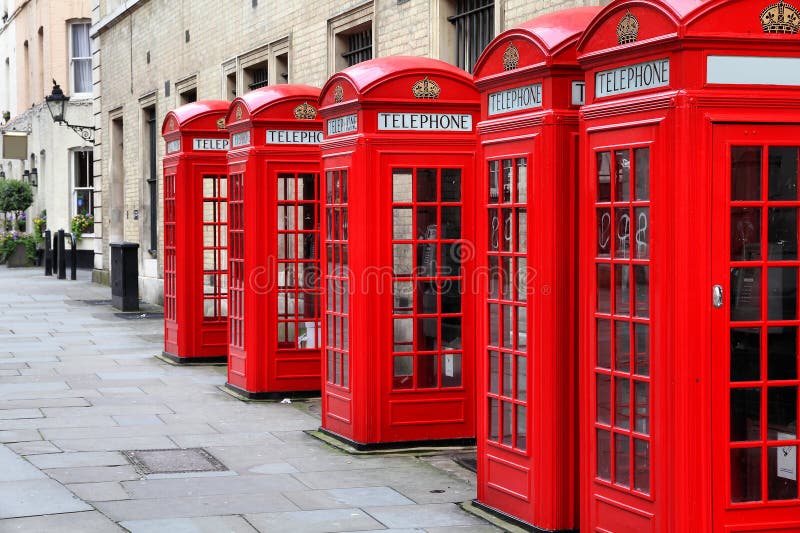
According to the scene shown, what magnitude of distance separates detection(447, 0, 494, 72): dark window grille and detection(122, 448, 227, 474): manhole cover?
5.33 meters

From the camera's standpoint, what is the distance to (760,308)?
542 centimetres

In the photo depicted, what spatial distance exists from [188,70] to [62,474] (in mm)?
15594

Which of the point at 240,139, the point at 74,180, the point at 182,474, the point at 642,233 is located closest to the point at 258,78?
the point at 240,139

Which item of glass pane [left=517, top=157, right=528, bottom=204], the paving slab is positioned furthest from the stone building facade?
the paving slab

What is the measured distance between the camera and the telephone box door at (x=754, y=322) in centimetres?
536

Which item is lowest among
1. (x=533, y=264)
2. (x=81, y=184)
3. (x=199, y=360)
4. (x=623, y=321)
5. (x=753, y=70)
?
(x=199, y=360)

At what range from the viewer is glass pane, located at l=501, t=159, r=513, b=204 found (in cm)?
677

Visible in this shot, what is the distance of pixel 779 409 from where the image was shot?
5465mm

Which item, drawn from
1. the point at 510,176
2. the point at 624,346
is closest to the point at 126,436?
the point at 510,176

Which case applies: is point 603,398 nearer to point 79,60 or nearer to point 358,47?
point 358,47

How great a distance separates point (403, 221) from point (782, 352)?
3875mm

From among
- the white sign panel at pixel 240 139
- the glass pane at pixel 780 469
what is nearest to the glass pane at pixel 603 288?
the glass pane at pixel 780 469

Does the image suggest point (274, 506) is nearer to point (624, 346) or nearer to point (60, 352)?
point (624, 346)

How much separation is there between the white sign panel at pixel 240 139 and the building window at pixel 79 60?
26839mm
